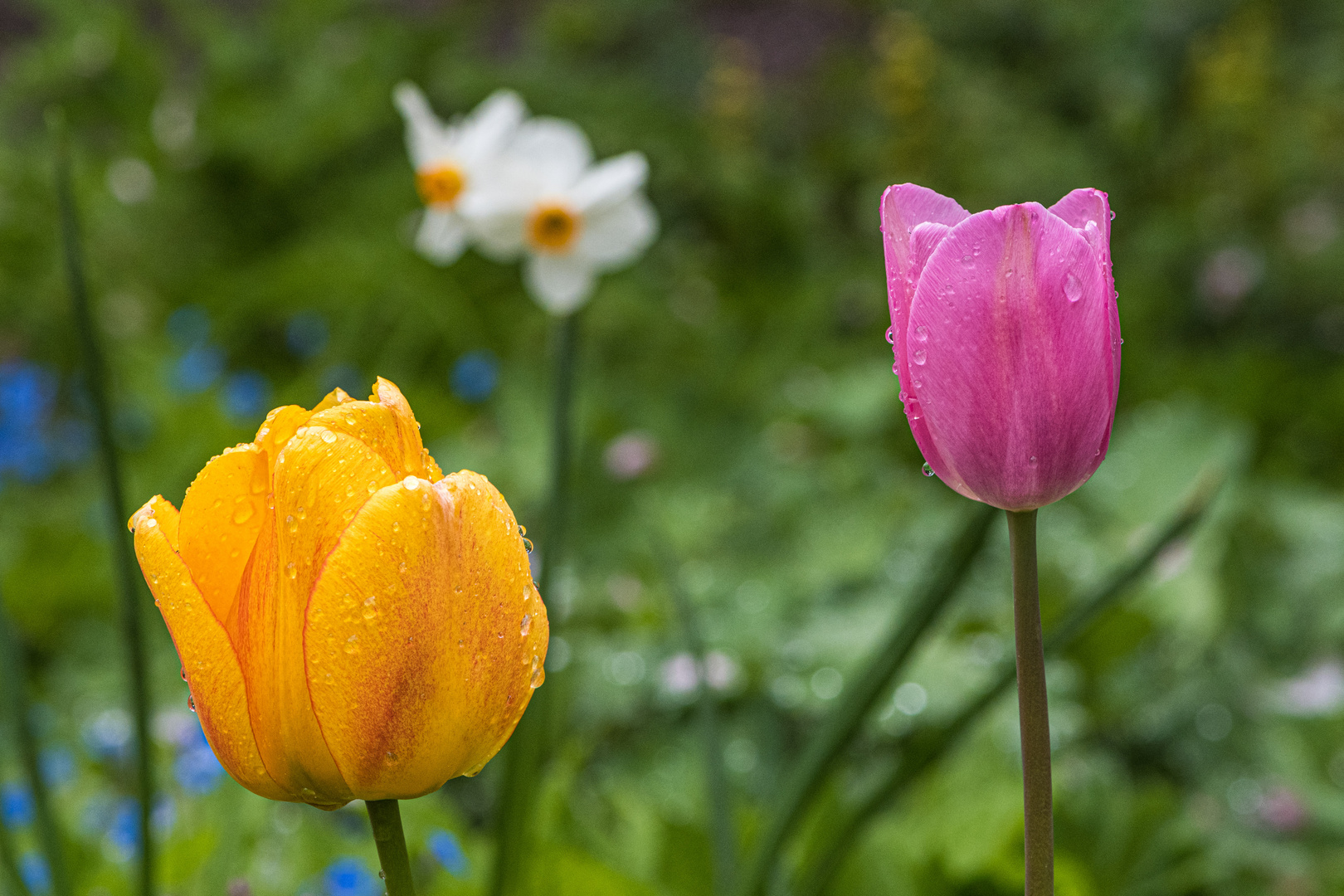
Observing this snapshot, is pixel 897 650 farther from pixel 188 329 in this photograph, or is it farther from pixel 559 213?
pixel 188 329

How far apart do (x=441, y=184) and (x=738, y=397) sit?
1404 mm

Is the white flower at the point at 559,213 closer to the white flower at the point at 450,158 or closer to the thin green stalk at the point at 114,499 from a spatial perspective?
the white flower at the point at 450,158

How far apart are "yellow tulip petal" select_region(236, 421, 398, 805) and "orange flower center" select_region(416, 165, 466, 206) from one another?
66 cm

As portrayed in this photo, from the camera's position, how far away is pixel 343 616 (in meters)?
0.30

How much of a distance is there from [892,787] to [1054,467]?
0.97ft

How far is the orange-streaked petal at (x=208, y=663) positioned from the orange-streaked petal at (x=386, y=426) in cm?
5

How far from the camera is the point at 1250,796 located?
1122mm

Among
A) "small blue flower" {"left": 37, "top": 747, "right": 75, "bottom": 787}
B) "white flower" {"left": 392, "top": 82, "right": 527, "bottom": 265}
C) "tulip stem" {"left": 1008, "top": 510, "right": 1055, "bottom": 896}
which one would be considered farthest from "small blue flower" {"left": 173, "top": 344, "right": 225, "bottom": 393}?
"tulip stem" {"left": 1008, "top": 510, "right": 1055, "bottom": 896}

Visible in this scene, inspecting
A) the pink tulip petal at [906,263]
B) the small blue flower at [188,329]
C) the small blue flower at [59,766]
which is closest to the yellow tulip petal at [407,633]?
the pink tulip petal at [906,263]

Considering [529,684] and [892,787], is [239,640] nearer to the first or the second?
[529,684]

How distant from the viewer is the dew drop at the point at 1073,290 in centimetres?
31

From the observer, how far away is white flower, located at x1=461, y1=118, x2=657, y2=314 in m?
0.94

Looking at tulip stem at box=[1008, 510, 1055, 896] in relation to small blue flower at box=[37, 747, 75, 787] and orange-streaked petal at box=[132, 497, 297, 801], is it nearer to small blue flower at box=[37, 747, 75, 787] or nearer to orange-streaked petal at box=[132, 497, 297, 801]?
orange-streaked petal at box=[132, 497, 297, 801]

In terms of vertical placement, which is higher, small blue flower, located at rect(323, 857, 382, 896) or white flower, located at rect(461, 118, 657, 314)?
white flower, located at rect(461, 118, 657, 314)
